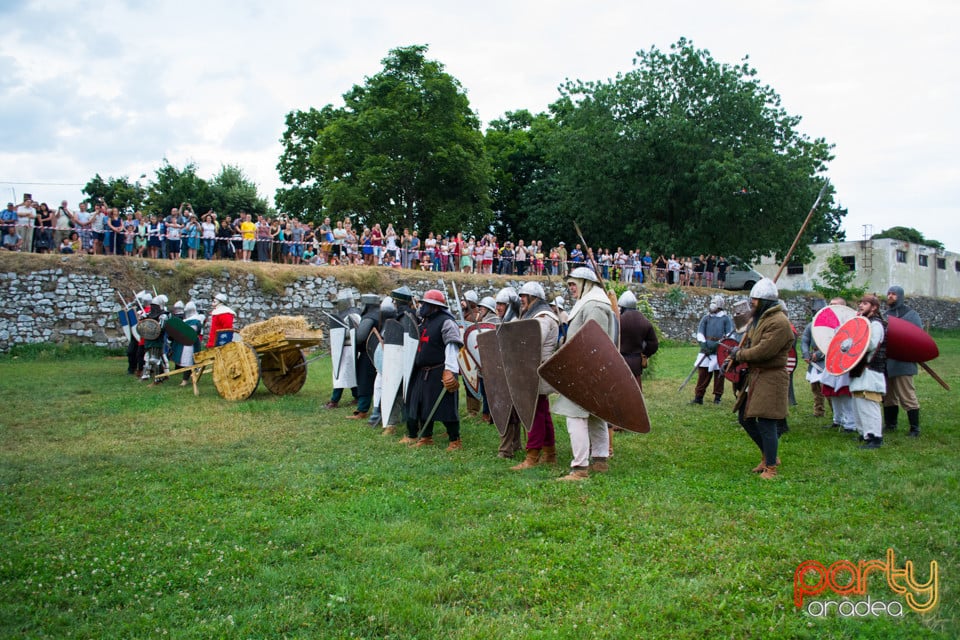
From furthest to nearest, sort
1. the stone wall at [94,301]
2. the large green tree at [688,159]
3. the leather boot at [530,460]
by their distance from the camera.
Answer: the large green tree at [688,159]
the stone wall at [94,301]
the leather boot at [530,460]

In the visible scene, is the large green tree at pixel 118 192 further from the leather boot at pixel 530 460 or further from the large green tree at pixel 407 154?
the leather boot at pixel 530 460

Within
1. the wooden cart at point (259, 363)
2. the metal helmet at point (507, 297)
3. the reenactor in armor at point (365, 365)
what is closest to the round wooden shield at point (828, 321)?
the metal helmet at point (507, 297)

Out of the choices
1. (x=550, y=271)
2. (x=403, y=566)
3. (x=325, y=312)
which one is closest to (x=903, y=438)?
(x=403, y=566)

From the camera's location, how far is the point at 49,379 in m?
12.1

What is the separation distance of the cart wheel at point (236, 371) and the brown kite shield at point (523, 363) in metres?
5.33

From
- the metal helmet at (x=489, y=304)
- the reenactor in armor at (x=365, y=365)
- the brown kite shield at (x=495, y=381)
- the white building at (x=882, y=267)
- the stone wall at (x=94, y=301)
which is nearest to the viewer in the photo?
the brown kite shield at (x=495, y=381)

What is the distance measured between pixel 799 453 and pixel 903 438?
1.52m

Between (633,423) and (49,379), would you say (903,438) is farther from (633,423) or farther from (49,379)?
(49,379)

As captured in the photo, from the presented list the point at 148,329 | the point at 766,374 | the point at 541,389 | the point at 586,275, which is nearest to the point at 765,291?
the point at 766,374

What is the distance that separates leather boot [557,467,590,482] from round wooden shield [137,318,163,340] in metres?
8.94

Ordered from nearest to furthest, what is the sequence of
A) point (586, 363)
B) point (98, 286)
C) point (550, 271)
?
point (586, 363), point (98, 286), point (550, 271)

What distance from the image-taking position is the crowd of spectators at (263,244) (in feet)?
56.2

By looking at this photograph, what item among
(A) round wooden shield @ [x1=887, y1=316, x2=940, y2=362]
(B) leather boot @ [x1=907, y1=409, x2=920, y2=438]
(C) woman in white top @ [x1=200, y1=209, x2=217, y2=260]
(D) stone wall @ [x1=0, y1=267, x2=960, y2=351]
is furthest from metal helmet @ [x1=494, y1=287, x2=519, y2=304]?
(C) woman in white top @ [x1=200, y1=209, x2=217, y2=260]

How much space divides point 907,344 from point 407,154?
24.6 metres
